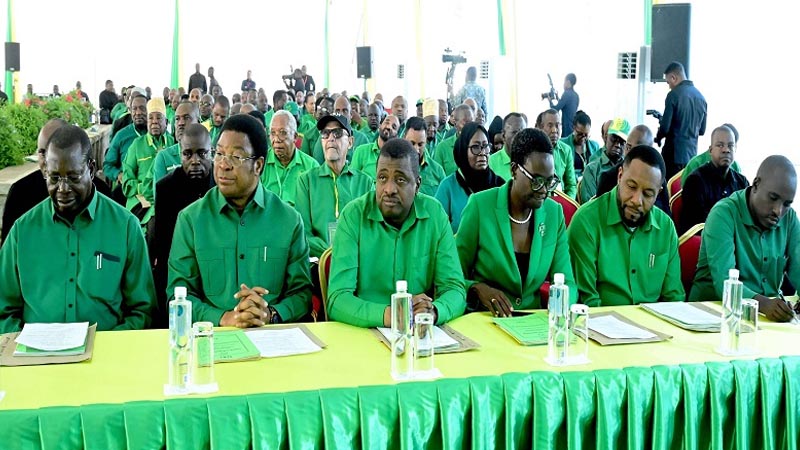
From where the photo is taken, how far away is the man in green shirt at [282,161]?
5691 mm

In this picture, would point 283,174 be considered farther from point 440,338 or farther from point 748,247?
point 440,338

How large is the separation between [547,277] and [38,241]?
1.96m

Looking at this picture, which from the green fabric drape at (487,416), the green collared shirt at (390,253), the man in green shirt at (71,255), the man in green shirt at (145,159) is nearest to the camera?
the green fabric drape at (487,416)

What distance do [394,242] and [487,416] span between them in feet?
3.23

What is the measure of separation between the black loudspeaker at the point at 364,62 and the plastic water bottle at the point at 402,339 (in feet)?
54.6

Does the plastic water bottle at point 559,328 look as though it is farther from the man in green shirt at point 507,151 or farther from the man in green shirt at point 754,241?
the man in green shirt at point 507,151

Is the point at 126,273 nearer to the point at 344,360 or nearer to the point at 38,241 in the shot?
the point at 38,241

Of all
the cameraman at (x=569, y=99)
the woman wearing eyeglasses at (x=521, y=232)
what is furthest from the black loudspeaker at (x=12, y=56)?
the woman wearing eyeglasses at (x=521, y=232)

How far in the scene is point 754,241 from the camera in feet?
11.0

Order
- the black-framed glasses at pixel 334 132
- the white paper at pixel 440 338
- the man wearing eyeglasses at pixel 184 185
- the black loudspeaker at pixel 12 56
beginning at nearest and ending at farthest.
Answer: the white paper at pixel 440 338, the man wearing eyeglasses at pixel 184 185, the black-framed glasses at pixel 334 132, the black loudspeaker at pixel 12 56

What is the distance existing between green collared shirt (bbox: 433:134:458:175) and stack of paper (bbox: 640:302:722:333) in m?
4.45

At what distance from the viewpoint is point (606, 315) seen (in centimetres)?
281

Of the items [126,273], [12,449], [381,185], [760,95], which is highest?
[760,95]

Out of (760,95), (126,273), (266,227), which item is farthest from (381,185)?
(760,95)
